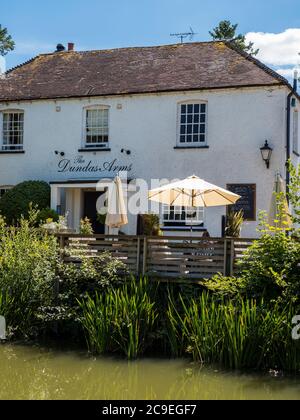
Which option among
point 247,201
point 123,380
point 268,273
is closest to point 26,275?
point 123,380

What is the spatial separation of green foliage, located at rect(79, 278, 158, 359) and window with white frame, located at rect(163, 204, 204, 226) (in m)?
8.68

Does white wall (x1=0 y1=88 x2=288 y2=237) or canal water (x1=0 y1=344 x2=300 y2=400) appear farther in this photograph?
white wall (x1=0 y1=88 x2=288 y2=237)

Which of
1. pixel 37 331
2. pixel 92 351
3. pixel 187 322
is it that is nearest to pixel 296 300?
pixel 187 322

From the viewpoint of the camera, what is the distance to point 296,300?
10336mm

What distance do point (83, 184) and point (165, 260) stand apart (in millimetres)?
8743

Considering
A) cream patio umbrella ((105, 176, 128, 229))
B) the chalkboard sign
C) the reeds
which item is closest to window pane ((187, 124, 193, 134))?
the chalkboard sign

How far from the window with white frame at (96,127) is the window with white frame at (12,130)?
260cm

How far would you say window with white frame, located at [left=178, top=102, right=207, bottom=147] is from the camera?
787 inches

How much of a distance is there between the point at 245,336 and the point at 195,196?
5.28 metres

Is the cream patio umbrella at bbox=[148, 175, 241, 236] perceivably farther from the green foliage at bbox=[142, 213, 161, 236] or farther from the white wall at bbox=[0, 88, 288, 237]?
the white wall at bbox=[0, 88, 288, 237]

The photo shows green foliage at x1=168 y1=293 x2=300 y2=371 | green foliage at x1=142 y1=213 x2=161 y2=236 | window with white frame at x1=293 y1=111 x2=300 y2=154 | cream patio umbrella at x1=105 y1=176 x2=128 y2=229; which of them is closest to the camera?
green foliage at x1=168 y1=293 x2=300 y2=371

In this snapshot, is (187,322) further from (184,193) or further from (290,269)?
(184,193)

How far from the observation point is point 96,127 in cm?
2130

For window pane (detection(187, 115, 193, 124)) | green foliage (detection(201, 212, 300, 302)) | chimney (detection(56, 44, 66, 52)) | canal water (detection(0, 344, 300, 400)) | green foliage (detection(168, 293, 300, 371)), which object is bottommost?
canal water (detection(0, 344, 300, 400))
